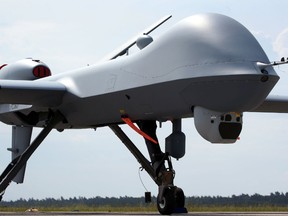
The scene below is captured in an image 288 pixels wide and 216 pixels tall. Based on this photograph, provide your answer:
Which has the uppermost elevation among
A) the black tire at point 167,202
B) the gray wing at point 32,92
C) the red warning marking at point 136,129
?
the gray wing at point 32,92

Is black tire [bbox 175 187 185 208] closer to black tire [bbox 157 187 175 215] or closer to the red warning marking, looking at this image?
black tire [bbox 157 187 175 215]

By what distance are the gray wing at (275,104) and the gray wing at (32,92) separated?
25.7 feet

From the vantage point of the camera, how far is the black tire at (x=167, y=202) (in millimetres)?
21406

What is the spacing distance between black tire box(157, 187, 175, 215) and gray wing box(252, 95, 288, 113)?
6630 millimetres

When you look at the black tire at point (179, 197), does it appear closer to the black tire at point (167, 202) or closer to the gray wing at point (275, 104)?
the black tire at point (167, 202)

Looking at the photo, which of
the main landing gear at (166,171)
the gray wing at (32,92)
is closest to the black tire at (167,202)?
the main landing gear at (166,171)

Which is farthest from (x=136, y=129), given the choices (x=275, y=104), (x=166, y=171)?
(x=275, y=104)

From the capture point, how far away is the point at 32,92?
79.2ft

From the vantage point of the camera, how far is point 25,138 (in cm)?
2977

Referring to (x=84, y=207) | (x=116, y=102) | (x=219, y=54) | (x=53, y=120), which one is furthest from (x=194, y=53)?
(x=84, y=207)

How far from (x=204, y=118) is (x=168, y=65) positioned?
1.84 metres

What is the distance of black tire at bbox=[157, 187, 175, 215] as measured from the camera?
21.4 m

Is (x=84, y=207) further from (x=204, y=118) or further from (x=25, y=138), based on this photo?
(x=204, y=118)

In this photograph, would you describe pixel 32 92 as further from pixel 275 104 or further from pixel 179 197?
pixel 275 104
